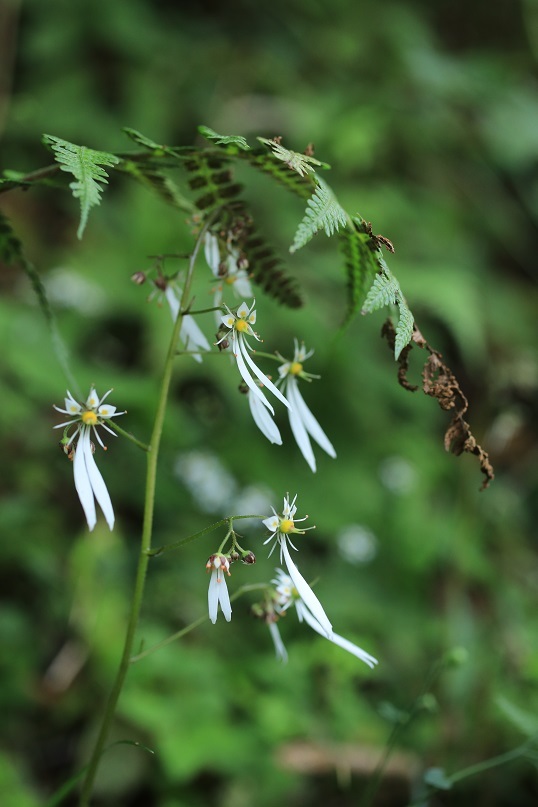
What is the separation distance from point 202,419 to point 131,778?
173 cm

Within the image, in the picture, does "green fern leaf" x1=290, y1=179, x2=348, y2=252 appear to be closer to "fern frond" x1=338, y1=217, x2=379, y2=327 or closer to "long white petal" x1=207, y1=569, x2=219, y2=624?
"fern frond" x1=338, y1=217, x2=379, y2=327

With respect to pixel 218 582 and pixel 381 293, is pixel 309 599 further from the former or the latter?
pixel 381 293

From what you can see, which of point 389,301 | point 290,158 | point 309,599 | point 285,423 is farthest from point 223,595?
point 285,423

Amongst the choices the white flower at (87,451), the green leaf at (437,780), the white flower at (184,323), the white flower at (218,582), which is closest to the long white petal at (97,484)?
the white flower at (87,451)

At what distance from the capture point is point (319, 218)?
1.00 metres

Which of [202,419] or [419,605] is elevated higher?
[419,605]

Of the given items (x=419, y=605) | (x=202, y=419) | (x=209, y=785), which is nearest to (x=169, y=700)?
(x=209, y=785)

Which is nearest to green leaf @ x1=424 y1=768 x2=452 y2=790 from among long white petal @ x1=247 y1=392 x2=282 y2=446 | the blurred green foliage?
the blurred green foliage

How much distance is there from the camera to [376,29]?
5.27 metres

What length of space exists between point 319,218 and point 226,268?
0.29 m

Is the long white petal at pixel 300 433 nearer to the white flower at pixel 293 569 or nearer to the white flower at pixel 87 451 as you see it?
the white flower at pixel 293 569

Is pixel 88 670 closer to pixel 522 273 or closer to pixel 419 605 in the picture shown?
pixel 419 605

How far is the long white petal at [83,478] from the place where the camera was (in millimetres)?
1014

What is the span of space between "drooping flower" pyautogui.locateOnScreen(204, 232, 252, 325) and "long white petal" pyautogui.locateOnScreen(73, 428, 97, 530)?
31 cm
